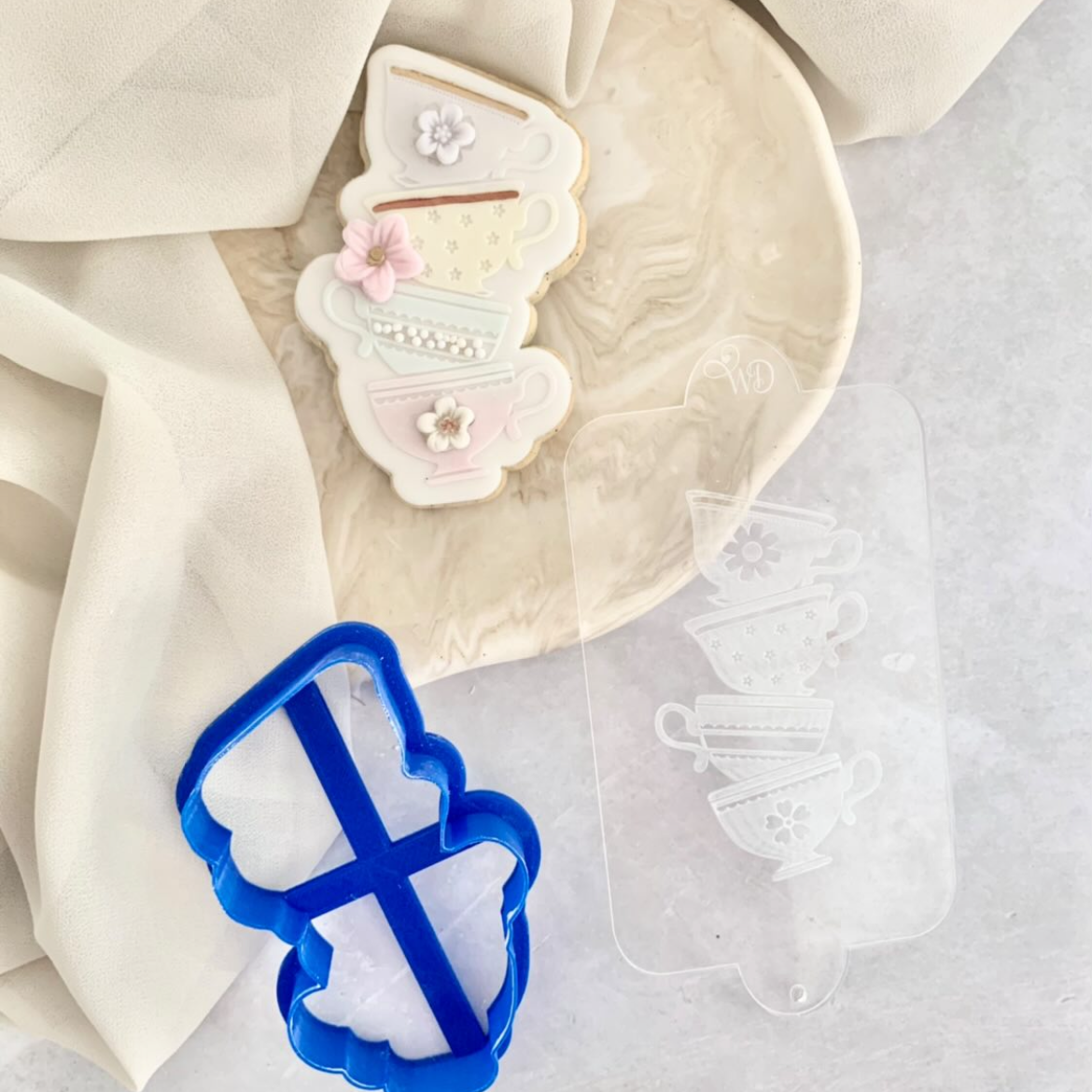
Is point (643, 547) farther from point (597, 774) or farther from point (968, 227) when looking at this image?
point (968, 227)

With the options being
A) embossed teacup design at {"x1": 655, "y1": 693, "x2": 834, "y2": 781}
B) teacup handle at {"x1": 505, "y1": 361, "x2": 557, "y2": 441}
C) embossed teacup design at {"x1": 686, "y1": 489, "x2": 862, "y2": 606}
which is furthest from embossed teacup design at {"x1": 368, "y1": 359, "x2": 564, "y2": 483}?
embossed teacup design at {"x1": 655, "y1": 693, "x2": 834, "y2": 781}

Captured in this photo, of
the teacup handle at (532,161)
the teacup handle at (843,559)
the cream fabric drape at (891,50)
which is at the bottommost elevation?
the teacup handle at (843,559)

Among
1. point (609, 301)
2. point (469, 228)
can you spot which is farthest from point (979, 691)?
point (469, 228)

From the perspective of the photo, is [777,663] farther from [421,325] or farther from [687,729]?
[421,325]

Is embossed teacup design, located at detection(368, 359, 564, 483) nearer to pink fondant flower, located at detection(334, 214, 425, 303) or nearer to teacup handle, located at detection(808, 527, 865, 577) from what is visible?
pink fondant flower, located at detection(334, 214, 425, 303)

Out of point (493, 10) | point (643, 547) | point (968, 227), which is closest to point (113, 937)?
point (643, 547)

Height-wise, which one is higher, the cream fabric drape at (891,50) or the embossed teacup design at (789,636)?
the cream fabric drape at (891,50)

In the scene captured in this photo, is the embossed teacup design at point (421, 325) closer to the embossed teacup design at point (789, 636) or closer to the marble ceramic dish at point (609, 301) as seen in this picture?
A: the marble ceramic dish at point (609, 301)

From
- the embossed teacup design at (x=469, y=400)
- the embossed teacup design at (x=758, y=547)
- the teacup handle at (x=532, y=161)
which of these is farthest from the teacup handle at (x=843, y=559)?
the teacup handle at (x=532, y=161)
